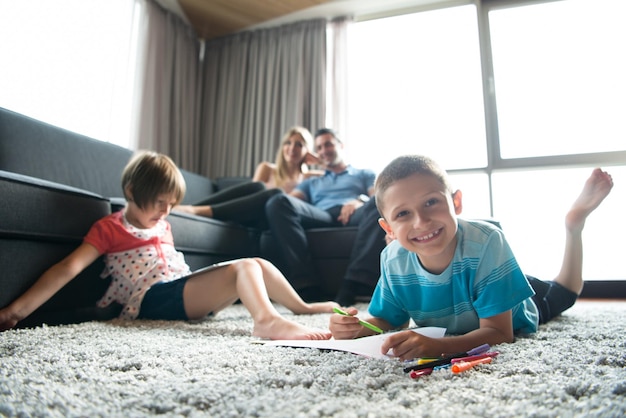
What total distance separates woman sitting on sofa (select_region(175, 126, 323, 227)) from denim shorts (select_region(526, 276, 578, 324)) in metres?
1.20

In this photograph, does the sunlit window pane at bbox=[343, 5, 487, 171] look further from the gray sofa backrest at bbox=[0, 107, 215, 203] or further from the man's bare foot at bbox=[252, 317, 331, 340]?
the man's bare foot at bbox=[252, 317, 331, 340]

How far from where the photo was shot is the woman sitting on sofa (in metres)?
1.91

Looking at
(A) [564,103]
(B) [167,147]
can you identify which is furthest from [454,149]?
(B) [167,147]

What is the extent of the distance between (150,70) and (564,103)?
300 centimetres

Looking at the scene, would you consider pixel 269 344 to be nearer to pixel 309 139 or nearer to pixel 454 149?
pixel 309 139

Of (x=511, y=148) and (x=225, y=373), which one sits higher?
(x=511, y=148)

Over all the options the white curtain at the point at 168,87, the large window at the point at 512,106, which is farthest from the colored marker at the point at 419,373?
the white curtain at the point at 168,87

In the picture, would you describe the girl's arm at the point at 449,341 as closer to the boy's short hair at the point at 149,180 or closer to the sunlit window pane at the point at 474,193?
the boy's short hair at the point at 149,180

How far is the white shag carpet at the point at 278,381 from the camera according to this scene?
46 cm

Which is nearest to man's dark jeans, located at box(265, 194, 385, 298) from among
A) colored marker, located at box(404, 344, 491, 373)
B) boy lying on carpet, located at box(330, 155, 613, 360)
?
boy lying on carpet, located at box(330, 155, 613, 360)

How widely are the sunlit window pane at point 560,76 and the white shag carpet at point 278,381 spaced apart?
242 cm

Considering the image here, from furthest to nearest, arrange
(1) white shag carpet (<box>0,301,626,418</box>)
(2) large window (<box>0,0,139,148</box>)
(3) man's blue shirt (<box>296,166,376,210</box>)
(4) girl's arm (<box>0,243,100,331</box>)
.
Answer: (3) man's blue shirt (<box>296,166,376,210</box>), (2) large window (<box>0,0,139,148</box>), (4) girl's arm (<box>0,243,100,331</box>), (1) white shag carpet (<box>0,301,626,418</box>)

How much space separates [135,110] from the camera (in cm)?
296

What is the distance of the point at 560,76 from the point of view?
9.81ft
